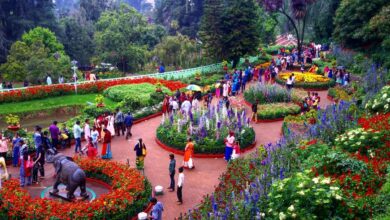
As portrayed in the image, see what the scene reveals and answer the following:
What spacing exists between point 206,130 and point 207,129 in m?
0.07

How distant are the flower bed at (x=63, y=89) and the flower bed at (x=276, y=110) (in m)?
7.82

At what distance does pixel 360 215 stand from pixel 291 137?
6.06m

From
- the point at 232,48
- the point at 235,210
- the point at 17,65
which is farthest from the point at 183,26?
the point at 235,210

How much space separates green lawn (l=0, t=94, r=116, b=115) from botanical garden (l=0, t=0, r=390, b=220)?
0.41 ft

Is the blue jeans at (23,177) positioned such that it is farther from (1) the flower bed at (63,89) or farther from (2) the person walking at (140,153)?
(1) the flower bed at (63,89)

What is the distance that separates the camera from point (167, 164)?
54.3 feet

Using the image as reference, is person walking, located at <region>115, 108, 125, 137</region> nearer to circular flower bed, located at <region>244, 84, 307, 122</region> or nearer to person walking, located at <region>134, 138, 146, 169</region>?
person walking, located at <region>134, 138, 146, 169</region>

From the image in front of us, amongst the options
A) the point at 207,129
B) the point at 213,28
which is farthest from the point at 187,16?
the point at 207,129

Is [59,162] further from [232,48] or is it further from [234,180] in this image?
[232,48]

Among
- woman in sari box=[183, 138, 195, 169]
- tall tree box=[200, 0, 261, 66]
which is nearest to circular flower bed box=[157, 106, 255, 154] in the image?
woman in sari box=[183, 138, 195, 169]

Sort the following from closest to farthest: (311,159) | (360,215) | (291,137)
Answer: (360,215), (311,159), (291,137)

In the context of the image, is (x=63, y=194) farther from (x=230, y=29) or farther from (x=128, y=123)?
(x=230, y=29)

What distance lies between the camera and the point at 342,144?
42.0ft

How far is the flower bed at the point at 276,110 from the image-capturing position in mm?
21703
